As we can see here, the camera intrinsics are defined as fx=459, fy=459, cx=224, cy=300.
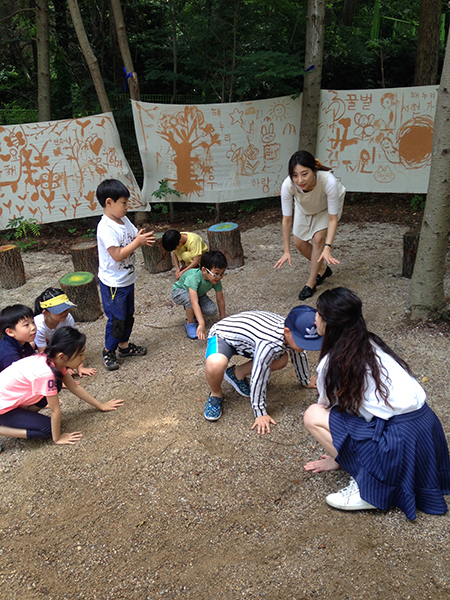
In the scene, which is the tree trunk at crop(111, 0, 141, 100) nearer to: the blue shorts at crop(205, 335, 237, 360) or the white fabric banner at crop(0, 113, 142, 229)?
the white fabric banner at crop(0, 113, 142, 229)

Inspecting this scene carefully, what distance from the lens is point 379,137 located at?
6.39 m

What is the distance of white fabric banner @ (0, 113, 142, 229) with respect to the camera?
6.24 m

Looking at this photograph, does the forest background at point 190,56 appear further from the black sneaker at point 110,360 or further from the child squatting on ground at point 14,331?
the child squatting on ground at point 14,331

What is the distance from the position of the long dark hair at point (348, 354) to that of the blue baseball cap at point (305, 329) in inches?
7.3

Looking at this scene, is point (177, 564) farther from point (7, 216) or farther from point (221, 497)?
point (7, 216)

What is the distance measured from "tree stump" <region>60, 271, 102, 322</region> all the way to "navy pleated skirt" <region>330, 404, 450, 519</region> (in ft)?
9.89

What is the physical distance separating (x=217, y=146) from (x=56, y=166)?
2.25 meters

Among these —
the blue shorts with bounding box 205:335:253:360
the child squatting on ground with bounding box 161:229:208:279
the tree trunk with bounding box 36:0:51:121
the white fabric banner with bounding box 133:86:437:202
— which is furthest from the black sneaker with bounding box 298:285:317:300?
the tree trunk with bounding box 36:0:51:121

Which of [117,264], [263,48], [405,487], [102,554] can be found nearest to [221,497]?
[102,554]

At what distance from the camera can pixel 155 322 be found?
4.35 m

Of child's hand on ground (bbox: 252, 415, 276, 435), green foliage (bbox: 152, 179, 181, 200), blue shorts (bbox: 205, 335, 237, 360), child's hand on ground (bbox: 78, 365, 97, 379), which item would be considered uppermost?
green foliage (bbox: 152, 179, 181, 200)

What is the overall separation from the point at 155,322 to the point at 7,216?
131 inches

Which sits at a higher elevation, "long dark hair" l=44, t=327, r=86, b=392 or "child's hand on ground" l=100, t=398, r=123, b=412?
"long dark hair" l=44, t=327, r=86, b=392

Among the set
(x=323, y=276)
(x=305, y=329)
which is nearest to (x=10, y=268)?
(x=323, y=276)
